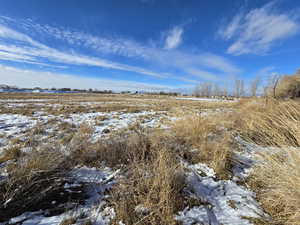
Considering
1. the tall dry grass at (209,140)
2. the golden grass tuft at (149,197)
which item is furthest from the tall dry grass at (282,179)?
the golden grass tuft at (149,197)

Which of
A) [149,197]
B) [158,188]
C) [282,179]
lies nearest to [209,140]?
[282,179]

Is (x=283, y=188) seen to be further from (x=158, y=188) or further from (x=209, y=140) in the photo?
(x=209, y=140)

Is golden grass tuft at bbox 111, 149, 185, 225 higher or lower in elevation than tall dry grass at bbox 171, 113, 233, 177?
lower

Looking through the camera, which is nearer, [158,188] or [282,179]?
[282,179]

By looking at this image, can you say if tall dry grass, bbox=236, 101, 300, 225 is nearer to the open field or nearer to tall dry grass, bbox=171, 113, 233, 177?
the open field

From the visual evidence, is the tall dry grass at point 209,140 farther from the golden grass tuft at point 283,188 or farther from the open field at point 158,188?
the golden grass tuft at point 283,188

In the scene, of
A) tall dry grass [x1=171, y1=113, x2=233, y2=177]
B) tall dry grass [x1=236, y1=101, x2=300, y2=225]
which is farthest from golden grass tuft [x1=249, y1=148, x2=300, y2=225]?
tall dry grass [x1=171, y1=113, x2=233, y2=177]

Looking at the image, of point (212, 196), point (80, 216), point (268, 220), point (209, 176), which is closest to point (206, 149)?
point (209, 176)

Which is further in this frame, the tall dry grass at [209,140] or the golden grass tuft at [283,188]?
the tall dry grass at [209,140]

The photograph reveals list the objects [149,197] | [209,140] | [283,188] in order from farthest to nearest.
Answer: [209,140], [149,197], [283,188]

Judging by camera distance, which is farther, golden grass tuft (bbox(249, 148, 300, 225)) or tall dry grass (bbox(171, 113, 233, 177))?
tall dry grass (bbox(171, 113, 233, 177))

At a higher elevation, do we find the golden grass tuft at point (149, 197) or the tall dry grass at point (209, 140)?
the tall dry grass at point (209, 140)

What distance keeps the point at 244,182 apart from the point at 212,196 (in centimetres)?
71

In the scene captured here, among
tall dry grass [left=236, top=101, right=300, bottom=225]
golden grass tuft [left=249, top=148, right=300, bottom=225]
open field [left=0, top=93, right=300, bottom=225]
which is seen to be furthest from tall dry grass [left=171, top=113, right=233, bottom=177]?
golden grass tuft [left=249, top=148, right=300, bottom=225]
